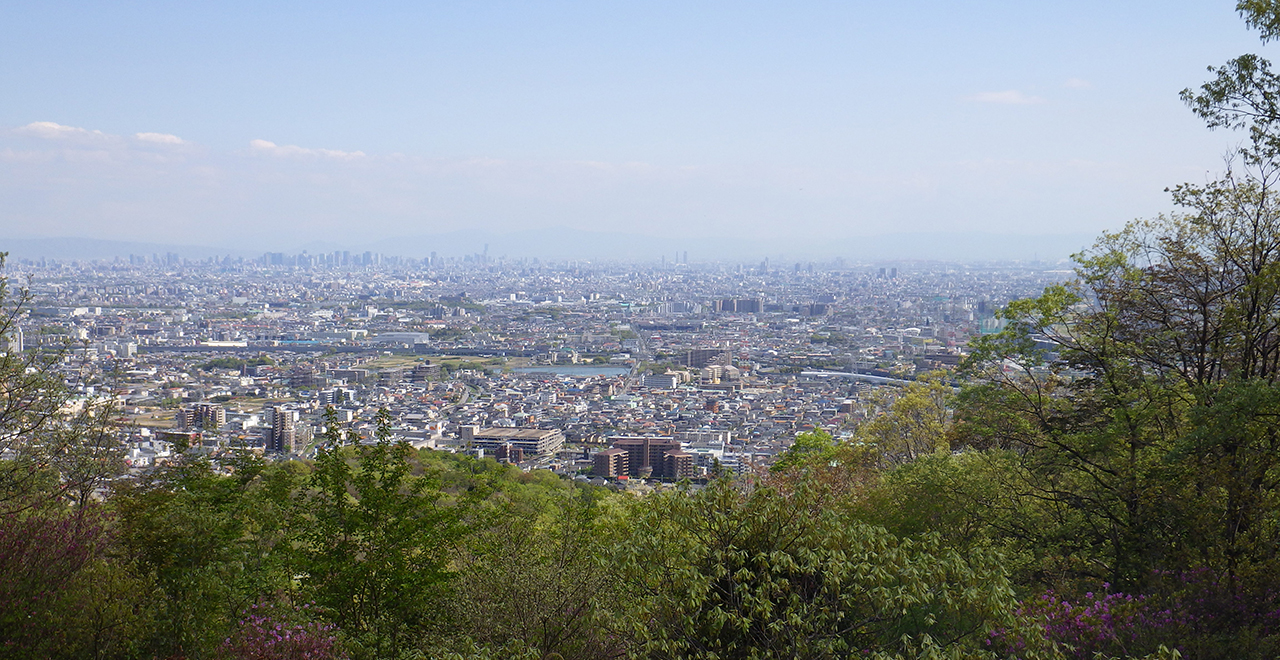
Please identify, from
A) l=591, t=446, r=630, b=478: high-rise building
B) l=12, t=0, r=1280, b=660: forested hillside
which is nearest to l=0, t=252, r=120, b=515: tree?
l=12, t=0, r=1280, b=660: forested hillside

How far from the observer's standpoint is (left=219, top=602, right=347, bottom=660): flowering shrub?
4.09 m

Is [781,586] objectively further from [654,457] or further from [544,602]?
[654,457]

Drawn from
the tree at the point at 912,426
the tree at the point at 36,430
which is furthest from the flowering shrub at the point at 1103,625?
the tree at the point at 912,426

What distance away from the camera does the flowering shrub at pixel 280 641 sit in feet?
13.4

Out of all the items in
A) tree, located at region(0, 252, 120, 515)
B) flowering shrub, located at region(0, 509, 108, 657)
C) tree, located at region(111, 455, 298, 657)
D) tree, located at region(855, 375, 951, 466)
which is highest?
tree, located at region(0, 252, 120, 515)

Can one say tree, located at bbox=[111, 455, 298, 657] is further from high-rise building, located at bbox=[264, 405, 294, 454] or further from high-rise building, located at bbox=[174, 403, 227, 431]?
high-rise building, located at bbox=[174, 403, 227, 431]

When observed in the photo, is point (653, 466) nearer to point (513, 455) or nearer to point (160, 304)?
point (513, 455)

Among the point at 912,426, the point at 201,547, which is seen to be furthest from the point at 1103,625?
the point at 912,426

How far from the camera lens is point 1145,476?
6426 millimetres

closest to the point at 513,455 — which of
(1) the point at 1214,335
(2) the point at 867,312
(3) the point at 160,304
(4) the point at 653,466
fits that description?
(4) the point at 653,466

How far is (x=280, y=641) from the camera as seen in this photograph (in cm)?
418

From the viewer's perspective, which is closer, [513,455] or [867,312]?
[513,455]

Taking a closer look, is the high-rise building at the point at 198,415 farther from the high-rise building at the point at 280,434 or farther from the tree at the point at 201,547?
the tree at the point at 201,547

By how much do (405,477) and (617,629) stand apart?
311 cm
